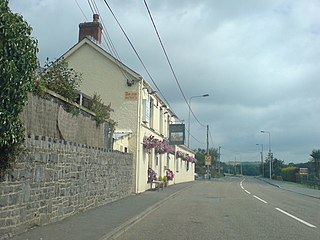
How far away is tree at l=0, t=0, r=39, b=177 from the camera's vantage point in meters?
7.72

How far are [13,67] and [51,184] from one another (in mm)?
5046

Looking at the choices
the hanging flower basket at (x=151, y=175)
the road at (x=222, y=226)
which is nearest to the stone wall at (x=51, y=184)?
the road at (x=222, y=226)

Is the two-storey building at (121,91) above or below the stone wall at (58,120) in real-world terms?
above

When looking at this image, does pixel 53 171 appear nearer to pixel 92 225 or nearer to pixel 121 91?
pixel 92 225

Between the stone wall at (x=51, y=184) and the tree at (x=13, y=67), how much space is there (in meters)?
1.52

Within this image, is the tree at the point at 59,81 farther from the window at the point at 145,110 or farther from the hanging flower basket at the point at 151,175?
the hanging flower basket at the point at 151,175

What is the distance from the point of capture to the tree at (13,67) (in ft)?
25.3

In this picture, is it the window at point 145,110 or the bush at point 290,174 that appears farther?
the bush at point 290,174

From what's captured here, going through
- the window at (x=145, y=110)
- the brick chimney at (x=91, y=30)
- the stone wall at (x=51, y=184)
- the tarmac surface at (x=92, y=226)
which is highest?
the brick chimney at (x=91, y=30)

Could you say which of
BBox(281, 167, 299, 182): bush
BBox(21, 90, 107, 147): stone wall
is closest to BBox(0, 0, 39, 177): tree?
BBox(21, 90, 107, 147): stone wall

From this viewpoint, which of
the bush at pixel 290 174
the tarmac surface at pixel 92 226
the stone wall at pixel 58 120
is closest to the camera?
the tarmac surface at pixel 92 226

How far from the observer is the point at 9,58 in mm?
7879

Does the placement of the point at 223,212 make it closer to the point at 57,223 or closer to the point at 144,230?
the point at 144,230

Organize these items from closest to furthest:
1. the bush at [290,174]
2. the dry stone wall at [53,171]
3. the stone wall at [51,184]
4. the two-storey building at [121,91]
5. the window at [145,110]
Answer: the stone wall at [51,184]
the dry stone wall at [53,171]
the two-storey building at [121,91]
the window at [145,110]
the bush at [290,174]
